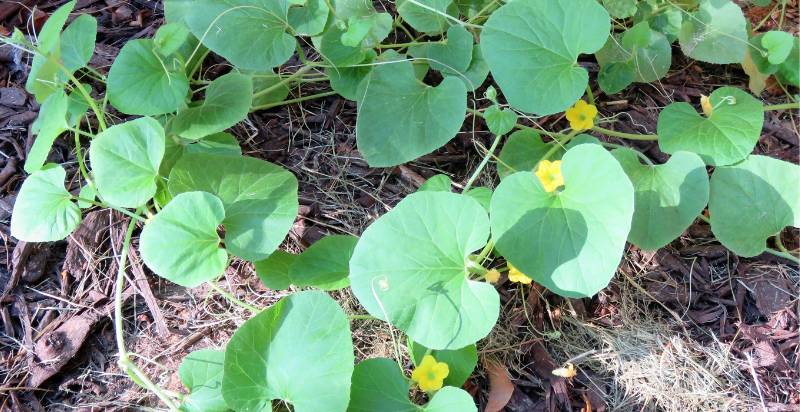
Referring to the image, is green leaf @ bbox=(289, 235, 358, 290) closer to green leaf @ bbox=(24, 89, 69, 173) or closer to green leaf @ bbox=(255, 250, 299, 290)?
green leaf @ bbox=(255, 250, 299, 290)

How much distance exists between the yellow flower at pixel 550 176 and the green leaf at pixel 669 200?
267 mm

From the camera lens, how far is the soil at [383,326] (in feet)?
5.37

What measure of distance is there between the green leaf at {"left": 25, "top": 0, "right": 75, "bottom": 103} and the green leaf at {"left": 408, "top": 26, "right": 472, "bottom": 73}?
913 millimetres

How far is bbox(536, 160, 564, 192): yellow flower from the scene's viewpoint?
1481 mm

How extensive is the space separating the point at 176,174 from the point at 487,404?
37.7 inches

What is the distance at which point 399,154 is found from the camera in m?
1.70

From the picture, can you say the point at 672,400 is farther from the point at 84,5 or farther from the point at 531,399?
the point at 84,5

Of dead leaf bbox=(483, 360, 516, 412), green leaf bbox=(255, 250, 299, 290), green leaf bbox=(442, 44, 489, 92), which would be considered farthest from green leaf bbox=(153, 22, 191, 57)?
dead leaf bbox=(483, 360, 516, 412)

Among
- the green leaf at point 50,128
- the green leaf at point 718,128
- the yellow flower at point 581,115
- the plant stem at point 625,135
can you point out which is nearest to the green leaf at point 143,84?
the green leaf at point 50,128

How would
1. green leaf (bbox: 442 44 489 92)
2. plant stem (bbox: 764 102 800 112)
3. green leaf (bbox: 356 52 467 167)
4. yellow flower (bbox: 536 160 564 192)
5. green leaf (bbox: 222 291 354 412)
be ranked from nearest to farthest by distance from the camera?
green leaf (bbox: 222 291 354 412), yellow flower (bbox: 536 160 564 192), green leaf (bbox: 356 52 467 167), green leaf (bbox: 442 44 489 92), plant stem (bbox: 764 102 800 112)

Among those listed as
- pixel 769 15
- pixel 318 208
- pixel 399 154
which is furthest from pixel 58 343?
pixel 769 15

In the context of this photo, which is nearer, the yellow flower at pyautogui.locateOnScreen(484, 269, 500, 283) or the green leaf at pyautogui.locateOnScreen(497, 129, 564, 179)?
the yellow flower at pyautogui.locateOnScreen(484, 269, 500, 283)

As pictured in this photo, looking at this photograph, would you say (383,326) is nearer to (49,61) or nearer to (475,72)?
(475,72)

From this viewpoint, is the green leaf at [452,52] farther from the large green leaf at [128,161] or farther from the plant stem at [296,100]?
the large green leaf at [128,161]
